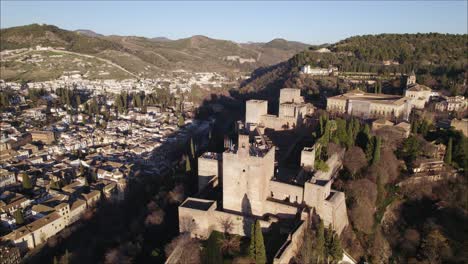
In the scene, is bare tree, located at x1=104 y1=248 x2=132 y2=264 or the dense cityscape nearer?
the dense cityscape

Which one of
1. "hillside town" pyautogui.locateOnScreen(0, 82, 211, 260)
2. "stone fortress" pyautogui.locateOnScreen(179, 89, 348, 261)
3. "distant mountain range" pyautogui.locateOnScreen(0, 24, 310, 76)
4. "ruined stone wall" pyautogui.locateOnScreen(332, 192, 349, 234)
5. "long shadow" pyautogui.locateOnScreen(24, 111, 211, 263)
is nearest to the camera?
"stone fortress" pyautogui.locateOnScreen(179, 89, 348, 261)

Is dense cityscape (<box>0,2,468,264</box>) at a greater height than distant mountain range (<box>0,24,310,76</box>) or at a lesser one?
lesser

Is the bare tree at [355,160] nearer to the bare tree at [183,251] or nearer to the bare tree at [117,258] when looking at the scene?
the bare tree at [183,251]

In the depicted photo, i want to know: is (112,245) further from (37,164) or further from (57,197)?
(37,164)

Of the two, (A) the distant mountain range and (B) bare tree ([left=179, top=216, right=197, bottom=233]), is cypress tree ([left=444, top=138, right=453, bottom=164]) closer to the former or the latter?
(B) bare tree ([left=179, top=216, right=197, bottom=233])

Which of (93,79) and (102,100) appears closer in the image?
(102,100)

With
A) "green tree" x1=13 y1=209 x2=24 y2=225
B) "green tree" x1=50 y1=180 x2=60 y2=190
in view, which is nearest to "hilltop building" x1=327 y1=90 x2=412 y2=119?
"green tree" x1=50 y1=180 x2=60 y2=190

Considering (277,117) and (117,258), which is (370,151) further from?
(117,258)

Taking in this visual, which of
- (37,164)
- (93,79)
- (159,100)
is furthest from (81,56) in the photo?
(37,164)
